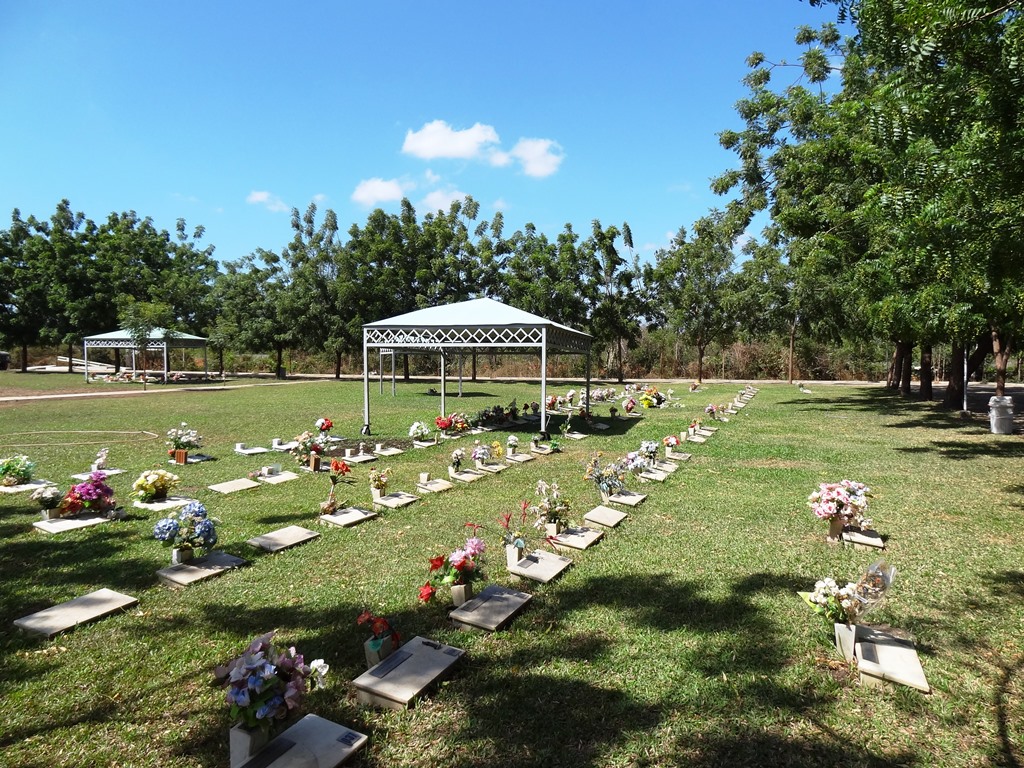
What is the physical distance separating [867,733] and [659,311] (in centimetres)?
3824

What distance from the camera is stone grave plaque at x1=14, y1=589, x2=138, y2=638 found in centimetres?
440

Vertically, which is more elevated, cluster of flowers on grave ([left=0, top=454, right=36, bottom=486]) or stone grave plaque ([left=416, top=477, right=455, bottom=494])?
cluster of flowers on grave ([left=0, top=454, right=36, bottom=486])

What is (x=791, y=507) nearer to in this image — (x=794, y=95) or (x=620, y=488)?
(x=620, y=488)

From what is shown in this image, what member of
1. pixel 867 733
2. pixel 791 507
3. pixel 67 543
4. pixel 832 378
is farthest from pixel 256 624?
pixel 832 378

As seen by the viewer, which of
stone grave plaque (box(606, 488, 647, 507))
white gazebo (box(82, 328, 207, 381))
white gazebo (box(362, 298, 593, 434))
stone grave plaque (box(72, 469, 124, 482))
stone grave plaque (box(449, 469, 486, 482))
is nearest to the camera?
stone grave plaque (box(606, 488, 647, 507))

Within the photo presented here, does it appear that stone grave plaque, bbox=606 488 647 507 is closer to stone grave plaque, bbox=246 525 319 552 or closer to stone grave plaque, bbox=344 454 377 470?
stone grave plaque, bbox=246 525 319 552

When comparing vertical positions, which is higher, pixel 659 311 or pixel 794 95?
pixel 794 95

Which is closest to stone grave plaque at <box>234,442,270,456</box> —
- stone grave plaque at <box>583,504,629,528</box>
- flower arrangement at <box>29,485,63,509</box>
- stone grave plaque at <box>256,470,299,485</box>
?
stone grave plaque at <box>256,470,299,485</box>

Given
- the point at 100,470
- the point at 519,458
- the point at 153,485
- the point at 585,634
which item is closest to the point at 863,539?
the point at 585,634

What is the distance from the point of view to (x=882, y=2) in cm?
633

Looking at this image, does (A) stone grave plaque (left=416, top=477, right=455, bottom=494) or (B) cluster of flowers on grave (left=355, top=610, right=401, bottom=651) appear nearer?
(B) cluster of flowers on grave (left=355, top=610, right=401, bottom=651)

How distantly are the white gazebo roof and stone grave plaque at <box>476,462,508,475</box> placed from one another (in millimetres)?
4194

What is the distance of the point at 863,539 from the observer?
6.37m

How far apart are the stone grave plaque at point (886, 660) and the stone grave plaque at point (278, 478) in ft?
28.3
